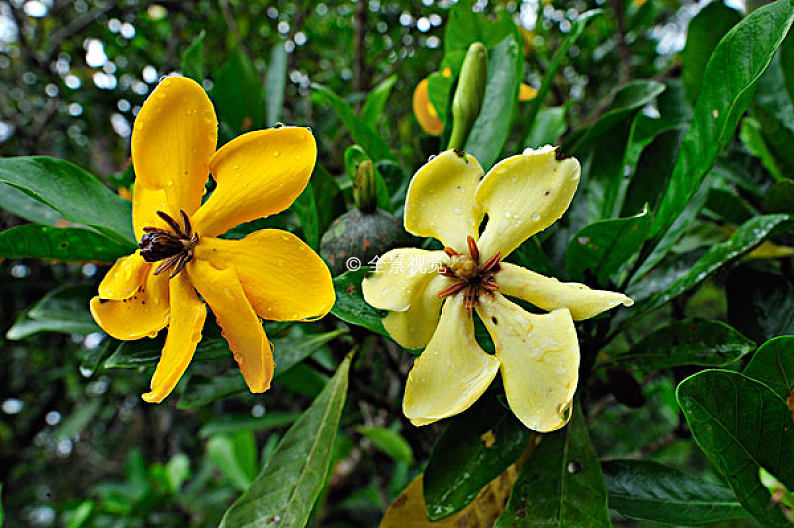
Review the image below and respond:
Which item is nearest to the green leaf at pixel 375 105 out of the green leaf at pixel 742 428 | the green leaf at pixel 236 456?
the green leaf at pixel 742 428

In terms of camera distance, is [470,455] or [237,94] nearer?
[470,455]

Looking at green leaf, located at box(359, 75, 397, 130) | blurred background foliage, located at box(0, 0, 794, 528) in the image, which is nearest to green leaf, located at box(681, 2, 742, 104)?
blurred background foliage, located at box(0, 0, 794, 528)

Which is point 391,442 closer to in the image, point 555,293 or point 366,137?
point 366,137

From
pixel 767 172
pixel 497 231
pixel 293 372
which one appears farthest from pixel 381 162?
pixel 767 172

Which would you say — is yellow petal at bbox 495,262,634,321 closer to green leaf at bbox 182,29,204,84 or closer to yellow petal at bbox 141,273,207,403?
yellow petal at bbox 141,273,207,403

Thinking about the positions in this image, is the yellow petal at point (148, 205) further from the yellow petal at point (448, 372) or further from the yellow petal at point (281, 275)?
the yellow petal at point (448, 372)

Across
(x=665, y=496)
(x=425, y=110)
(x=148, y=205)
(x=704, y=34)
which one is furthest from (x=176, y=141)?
(x=704, y=34)
